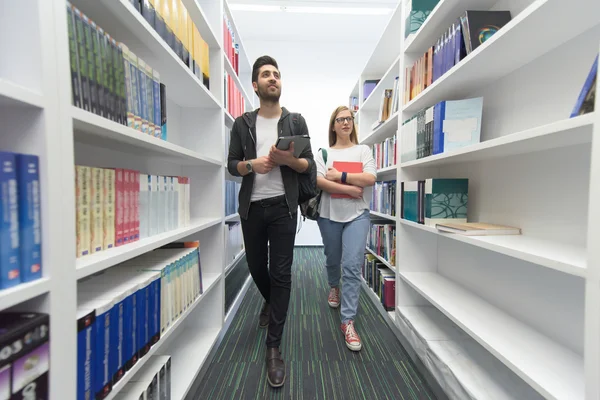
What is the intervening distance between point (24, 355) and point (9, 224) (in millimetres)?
235

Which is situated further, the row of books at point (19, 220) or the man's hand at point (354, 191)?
the man's hand at point (354, 191)

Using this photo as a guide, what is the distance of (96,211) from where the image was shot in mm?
669

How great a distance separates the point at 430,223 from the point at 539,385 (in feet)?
2.43

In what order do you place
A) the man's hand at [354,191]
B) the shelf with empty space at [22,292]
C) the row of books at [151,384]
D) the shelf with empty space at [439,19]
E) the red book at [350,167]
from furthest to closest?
1. the red book at [350,167]
2. the man's hand at [354,191]
3. the shelf with empty space at [439,19]
4. the row of books at [151,384]
5. the shelf with empty space at [22,292]

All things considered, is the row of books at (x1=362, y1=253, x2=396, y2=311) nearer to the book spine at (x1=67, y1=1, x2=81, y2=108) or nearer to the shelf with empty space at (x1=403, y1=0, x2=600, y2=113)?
the shelf with empty space at (x1=403, y1=0, x2=600, y2=113)

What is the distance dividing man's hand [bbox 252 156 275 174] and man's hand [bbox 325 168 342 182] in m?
0.49

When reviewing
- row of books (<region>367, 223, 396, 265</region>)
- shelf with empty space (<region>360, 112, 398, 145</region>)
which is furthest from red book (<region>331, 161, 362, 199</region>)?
row of books (<region>367, 223, 396, 265</region>)

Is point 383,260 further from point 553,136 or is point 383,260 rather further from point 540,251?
point 553,136

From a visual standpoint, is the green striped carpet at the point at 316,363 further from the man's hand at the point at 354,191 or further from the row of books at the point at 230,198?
the man's hand at the point at 354,191

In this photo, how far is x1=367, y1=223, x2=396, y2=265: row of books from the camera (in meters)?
1.93

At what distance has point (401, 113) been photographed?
1.74 metres

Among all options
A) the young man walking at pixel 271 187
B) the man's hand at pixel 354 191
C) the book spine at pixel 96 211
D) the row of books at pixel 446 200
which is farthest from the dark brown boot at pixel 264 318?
the book spine at pixel 96 211

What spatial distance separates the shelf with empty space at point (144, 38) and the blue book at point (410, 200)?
1273 mm

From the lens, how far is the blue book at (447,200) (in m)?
1.29
